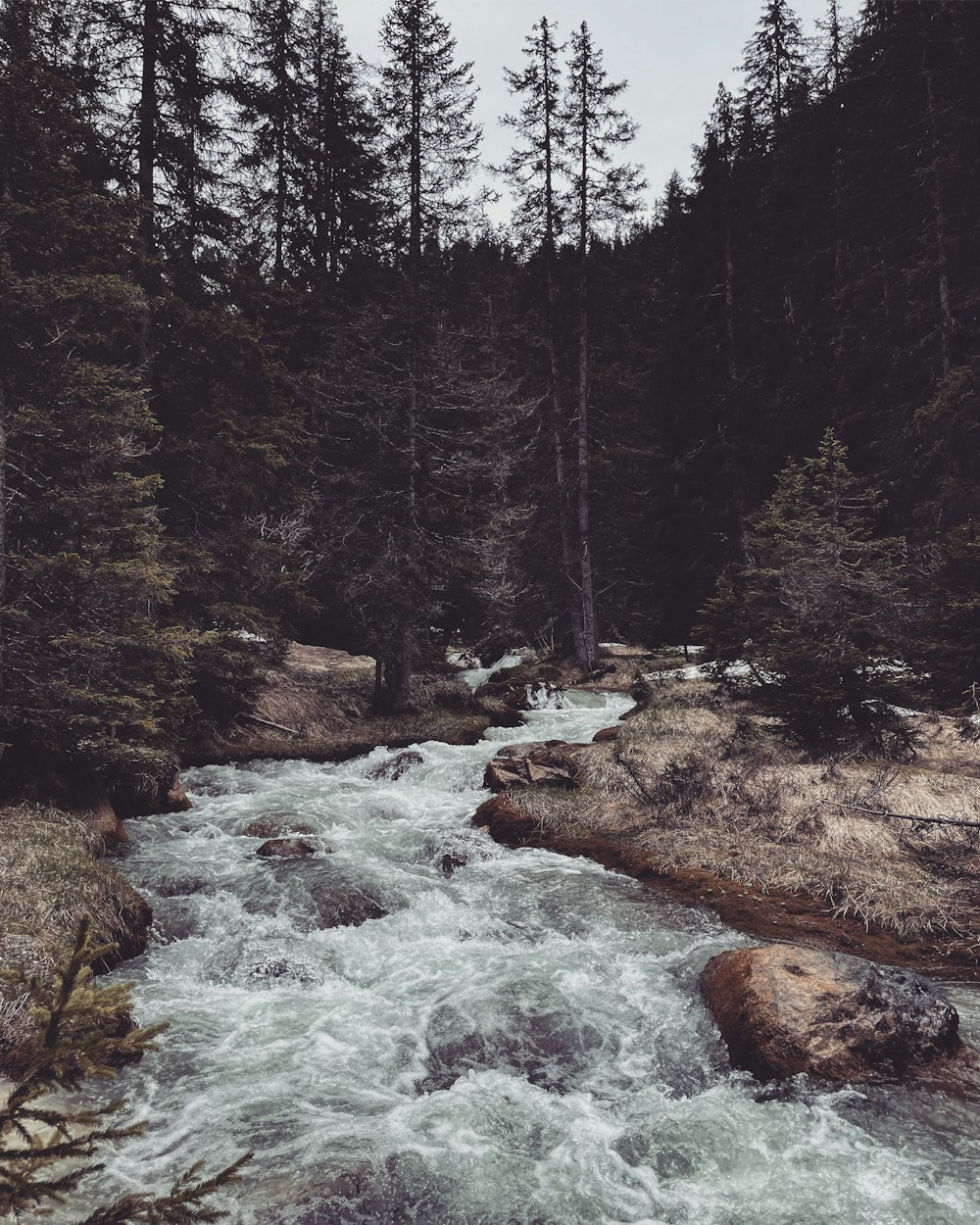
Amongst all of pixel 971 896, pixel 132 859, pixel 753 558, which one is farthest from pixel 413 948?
pixel 753 558

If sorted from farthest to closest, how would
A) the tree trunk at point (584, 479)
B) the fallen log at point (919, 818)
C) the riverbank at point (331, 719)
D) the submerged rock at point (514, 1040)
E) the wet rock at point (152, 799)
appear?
the tree trunk at point (584, 479)
the riverbank at point (331, 719)
the wet rock at point (152, 799)
the fallen log at point (919, 818)
the submerged rock at point (514, 1040)

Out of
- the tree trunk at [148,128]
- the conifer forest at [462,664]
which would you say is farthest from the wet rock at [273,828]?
the tree trunk at [148,128]

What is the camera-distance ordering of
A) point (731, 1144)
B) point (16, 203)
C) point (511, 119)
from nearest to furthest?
point (731, 1144), point (16, 203), point (511, 119)

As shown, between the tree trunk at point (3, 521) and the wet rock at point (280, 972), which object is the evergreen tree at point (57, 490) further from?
the wet rock at point (280, 972)

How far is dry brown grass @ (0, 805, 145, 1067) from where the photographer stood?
476 centimetres

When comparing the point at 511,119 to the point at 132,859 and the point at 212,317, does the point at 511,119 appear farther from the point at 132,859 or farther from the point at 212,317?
the point at 132,859

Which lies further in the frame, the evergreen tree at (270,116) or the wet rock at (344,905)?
the evergreen tree at (270,116)

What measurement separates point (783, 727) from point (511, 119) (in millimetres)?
24249

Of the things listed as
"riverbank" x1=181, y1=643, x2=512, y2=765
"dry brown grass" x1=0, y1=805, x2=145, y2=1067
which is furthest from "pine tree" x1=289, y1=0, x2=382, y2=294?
"dry brown grass" x1=0, y1=805, x2=145, y2=1067

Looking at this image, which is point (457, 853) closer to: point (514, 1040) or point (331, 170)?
point (514, 1040)

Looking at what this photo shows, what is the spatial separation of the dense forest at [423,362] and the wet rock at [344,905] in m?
2.87

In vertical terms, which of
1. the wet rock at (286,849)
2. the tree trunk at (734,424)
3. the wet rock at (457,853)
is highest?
the tree trunk at (734,424)

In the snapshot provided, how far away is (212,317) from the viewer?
12914mm

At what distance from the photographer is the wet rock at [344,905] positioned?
7176mm
